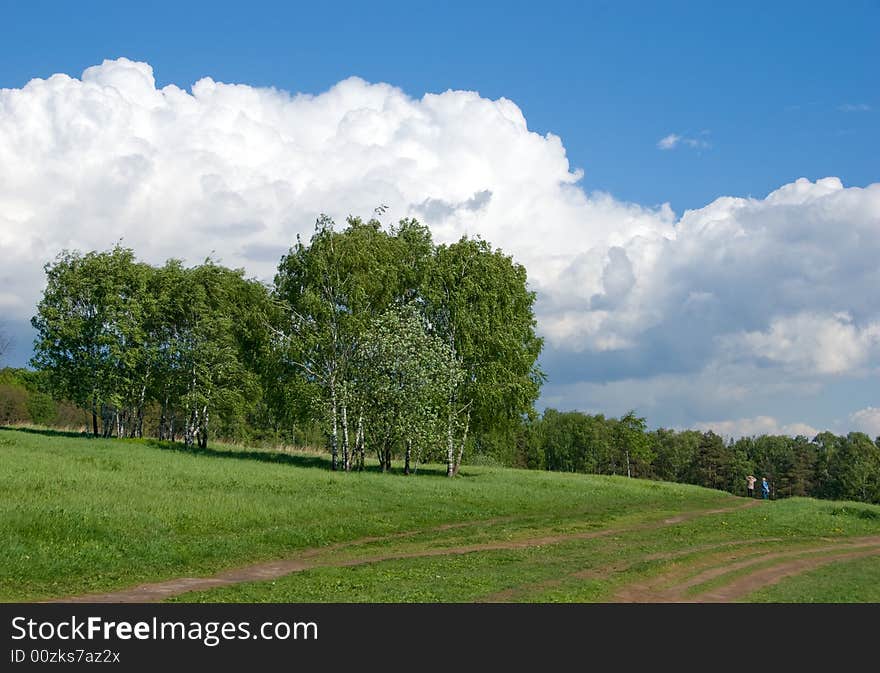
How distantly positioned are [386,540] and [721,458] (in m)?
166

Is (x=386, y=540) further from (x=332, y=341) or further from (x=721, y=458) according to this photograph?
(x=721, y=458)

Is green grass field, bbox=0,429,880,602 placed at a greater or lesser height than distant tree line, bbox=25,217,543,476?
lesser

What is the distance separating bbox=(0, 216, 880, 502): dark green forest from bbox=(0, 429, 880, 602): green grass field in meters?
12.1

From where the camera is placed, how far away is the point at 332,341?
64250 mm

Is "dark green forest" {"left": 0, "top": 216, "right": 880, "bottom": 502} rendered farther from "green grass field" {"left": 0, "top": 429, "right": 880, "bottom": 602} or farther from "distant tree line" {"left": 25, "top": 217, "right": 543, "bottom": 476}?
"green grass field" {"left": 0, "top": 429, "right": 880, "bottom": 602}

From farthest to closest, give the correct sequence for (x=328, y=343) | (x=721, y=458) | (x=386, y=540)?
(x=721, y=458) < (x=328, y=343) < (x=386, y=540)

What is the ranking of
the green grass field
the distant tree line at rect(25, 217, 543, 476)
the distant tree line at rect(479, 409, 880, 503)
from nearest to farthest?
1. the green grass field
2. the distant tree line at rect(25, 217, 543, 476)
3. the distant tree line at rect(479, 409, 880, 503)

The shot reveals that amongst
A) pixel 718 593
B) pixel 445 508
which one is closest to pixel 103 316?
pixel 445 508

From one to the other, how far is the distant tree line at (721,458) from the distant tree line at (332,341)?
9834 cm

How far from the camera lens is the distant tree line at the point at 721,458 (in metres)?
171

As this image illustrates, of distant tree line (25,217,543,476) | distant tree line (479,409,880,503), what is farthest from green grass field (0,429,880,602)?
distant tree line (479,409,880,503)

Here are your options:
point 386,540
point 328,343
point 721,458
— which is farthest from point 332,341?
point 721,458

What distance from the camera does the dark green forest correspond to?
63.3 meters
